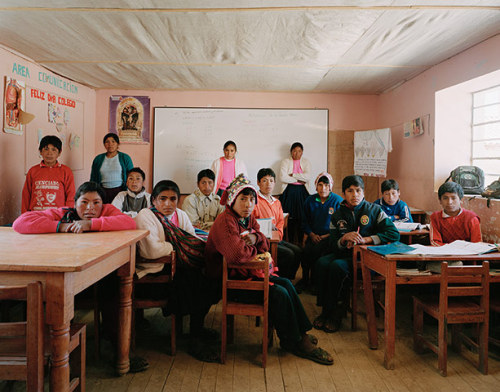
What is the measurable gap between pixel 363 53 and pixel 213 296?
2945 millimetres

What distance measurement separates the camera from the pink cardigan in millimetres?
1875

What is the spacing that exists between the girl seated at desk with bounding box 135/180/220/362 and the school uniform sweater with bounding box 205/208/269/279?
13 cm

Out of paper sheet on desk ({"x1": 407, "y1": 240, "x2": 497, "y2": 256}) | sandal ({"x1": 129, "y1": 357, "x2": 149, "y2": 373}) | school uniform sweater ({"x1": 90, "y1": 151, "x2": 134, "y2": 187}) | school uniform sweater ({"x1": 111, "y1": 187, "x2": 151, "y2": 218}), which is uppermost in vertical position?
school uniform sweater ({"x1": 90, "y1": 151, "x2": 134, "y2": 187})

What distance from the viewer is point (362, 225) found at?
2.74m

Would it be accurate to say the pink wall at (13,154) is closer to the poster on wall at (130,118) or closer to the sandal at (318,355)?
the poster on wall at (130,118)

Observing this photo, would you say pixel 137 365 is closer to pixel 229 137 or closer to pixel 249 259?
pixel 249 259

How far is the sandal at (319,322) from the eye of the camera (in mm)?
2634

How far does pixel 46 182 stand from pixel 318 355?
304 cm

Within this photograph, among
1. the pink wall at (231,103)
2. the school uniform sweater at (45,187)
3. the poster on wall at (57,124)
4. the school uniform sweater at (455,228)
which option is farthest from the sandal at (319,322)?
the pink wall at (231,103)

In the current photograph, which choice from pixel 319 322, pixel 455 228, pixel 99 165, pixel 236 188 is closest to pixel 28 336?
pixel 236 188

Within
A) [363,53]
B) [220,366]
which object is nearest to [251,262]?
[220,366]

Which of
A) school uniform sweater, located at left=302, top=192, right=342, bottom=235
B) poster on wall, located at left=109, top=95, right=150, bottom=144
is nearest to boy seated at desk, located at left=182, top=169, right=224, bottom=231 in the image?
school uniform sweater, located at left=302, top=192, right=342, bottom=235

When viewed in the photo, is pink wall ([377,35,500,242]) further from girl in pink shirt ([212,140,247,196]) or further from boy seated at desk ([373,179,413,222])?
girl in pink shirt ([212,140,247,196])

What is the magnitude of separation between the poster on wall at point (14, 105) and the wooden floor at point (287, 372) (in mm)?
2459
